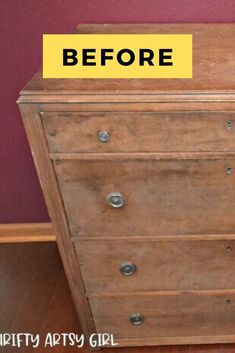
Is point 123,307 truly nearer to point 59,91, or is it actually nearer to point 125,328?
point 125,328

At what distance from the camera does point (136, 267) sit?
1.09 metres

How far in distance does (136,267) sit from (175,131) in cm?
46

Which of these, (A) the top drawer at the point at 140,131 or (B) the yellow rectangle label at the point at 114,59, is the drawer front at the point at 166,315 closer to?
(A) the top drawer at the point at 140,131

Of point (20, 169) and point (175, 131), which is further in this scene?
point (20, 169)

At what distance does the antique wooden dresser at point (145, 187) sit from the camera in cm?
81

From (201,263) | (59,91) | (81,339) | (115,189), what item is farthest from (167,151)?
(81,339)

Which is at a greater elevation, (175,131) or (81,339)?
(175,131)

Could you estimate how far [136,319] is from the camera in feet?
4.00

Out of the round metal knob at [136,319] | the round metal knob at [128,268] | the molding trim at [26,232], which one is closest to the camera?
the round metal knob at [128,268]

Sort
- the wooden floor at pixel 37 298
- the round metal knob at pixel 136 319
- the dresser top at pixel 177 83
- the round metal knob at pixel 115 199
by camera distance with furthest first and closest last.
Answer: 1. the wooden floor at pixel 37 298
2. the round metal knob at pixel 136 319
3. the round metal knob at pixel 115 199
4. the dresser top at pixel 177 83

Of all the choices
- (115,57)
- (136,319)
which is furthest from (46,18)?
(136,319)

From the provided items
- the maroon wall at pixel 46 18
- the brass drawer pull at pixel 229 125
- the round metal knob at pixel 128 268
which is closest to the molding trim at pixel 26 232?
the maroon wall at pixel 46 18

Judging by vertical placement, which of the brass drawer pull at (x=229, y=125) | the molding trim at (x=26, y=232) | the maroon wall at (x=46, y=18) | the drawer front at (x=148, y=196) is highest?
the maroon wall at (x=46, y=18)

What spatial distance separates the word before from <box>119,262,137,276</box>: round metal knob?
0.56m
